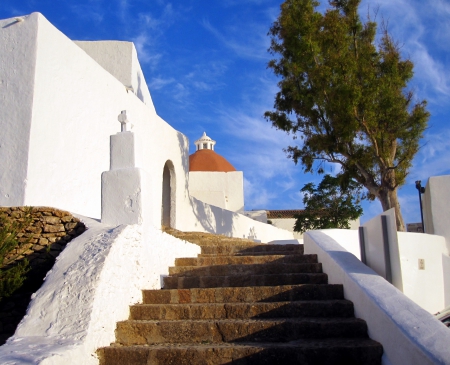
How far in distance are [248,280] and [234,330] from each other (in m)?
1.28

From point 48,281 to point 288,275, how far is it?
2568mm

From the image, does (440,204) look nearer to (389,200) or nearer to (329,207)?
(389,200)

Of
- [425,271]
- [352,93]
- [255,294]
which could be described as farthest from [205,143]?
[255,294]

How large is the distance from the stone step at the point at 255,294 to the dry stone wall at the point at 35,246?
123cm

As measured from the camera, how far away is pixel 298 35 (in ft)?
40.5

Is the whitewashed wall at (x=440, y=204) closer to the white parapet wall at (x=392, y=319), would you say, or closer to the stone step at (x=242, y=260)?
the stone step at (x=242, y=260)

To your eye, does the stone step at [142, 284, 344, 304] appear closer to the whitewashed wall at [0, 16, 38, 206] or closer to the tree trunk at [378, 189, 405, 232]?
the whitewashed wall at [0, 16, 38, 206]

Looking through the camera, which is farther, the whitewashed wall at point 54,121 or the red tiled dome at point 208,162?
the red tiled dome at point 208,162

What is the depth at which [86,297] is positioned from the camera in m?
4.06

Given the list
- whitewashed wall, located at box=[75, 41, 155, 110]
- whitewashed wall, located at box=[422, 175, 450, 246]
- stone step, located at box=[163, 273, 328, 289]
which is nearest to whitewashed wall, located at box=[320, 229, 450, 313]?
whitewashed wall, located at box=[422, 175, 450, 246]

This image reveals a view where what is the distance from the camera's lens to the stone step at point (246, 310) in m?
4.59

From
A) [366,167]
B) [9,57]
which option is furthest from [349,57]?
[9,57]

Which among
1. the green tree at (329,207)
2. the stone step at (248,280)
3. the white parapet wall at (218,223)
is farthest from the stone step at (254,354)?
the green tree at (329,207)

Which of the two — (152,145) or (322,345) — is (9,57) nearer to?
(152,145)
